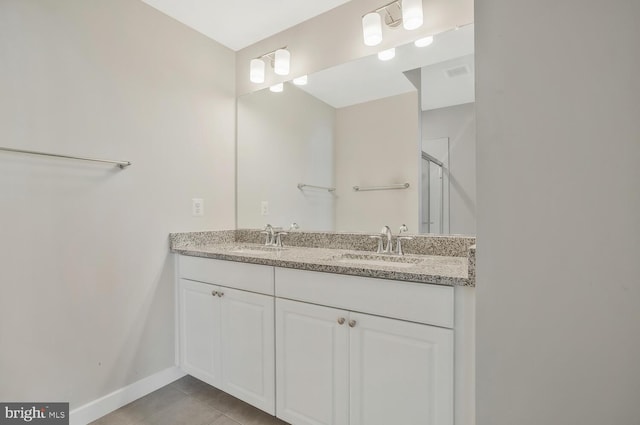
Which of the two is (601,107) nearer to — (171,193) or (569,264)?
(569,264)

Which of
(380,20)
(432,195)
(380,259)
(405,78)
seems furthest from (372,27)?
(380,259)

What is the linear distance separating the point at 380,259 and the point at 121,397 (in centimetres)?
158

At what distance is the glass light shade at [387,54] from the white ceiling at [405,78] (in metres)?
0.02

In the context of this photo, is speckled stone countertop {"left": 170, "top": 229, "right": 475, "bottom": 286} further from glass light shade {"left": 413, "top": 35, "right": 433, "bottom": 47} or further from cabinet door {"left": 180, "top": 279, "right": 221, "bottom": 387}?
glass light shade {"left": 413, "top": 35, "right": 433, "bottom": 47}

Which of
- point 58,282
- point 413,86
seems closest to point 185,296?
point 58,282

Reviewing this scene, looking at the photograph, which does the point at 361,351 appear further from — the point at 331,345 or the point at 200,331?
the point at 200,331

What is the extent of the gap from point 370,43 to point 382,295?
1332 mm

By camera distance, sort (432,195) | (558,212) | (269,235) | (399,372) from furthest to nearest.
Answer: (269,235)
(432,195)
(399,372)
(558,212)

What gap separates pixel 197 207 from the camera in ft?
6.60

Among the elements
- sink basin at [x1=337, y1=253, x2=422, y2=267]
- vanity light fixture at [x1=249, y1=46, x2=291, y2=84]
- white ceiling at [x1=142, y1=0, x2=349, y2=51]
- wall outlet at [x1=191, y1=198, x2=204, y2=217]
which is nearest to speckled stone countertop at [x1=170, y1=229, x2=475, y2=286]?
sink basin at [x1=337, y1=253, x2=422, y2=267]

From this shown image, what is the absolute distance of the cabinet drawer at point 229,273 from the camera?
1.43 metres

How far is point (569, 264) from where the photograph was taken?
66cm

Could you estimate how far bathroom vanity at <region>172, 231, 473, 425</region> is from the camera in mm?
991

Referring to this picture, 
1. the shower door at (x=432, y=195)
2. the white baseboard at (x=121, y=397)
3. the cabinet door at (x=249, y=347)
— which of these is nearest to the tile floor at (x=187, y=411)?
the white baseboard at (x=121, y=397)
